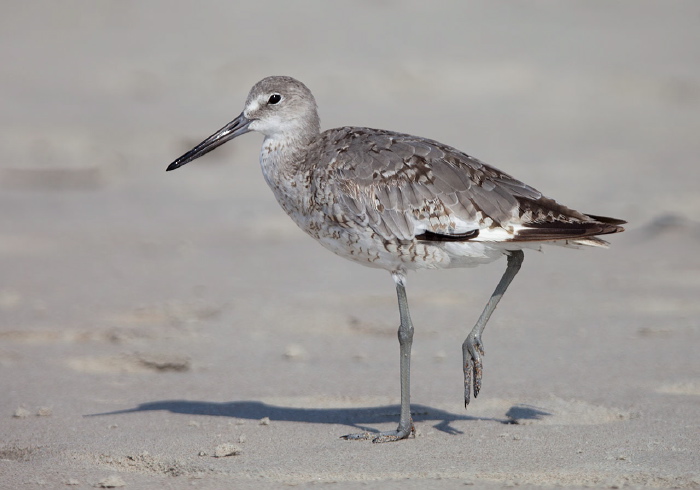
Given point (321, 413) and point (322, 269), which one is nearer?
point (321, 413)

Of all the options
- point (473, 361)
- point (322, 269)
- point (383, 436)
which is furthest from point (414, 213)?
point (322, 269)

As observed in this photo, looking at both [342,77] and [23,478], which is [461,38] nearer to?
[342,77]

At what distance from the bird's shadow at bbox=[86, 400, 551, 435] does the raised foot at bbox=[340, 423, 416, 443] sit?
0.21m

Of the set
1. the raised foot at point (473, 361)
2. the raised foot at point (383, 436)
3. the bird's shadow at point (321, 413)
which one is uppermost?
the raised foot at point (473, 361)

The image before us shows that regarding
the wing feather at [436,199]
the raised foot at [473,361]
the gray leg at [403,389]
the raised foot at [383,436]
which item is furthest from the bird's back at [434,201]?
the raised foot at [383,436]

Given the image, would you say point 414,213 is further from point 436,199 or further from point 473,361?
point 473,361

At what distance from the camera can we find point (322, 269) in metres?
9.47

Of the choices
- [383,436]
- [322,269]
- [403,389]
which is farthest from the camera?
[322,269]

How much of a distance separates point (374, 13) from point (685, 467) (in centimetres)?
1168

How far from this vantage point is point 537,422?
5852 mm

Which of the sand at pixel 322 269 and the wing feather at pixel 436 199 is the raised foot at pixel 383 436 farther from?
the wing feather at pixel 436 199

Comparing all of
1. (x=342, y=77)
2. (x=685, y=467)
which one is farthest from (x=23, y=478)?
(x=342, y=77)

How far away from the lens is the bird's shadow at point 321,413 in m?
6.02

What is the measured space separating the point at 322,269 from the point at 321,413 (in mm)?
3331
